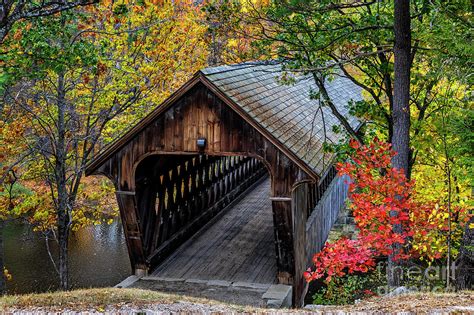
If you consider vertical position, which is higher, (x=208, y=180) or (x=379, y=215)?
(x=208, y=180)

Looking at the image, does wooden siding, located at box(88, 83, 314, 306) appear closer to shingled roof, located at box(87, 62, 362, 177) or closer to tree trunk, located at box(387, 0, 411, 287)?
shingled roof, located at box(87, 62, 362, 177)

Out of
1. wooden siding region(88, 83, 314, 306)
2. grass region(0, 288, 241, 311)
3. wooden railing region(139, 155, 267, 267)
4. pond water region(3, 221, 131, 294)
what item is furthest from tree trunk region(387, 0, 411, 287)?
pond water region(3, 221, 131, 294)

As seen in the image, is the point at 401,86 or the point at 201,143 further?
the point at 201,143

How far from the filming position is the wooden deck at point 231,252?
998 centimetres

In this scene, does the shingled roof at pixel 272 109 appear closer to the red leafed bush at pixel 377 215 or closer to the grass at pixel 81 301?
the red leafed bush at pixel 377 215

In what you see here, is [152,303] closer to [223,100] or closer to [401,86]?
[223,100]

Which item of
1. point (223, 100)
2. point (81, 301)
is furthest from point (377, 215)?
point (81, 301)

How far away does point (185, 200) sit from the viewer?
1209cm

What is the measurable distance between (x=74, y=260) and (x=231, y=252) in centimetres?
888

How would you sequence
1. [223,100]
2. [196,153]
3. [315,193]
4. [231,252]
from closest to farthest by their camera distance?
[223,100] < [196,153] < [231,252] < [315,193]

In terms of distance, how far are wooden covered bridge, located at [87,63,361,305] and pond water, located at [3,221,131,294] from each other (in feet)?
17.2

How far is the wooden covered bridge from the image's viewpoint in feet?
28.3

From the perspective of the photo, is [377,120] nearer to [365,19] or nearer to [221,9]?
[365,19]

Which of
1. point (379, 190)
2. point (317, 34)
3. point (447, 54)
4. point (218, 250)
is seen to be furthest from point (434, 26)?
point (218, 250)
